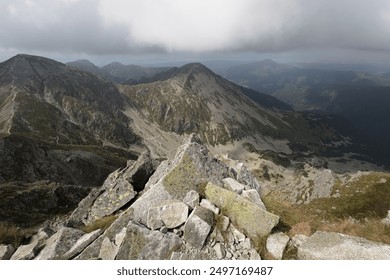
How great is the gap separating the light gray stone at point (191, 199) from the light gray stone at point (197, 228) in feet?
4.43

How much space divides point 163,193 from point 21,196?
131 ft

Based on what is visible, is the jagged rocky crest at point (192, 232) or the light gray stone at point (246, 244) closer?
the jagged rocky crest at point (192, 232)

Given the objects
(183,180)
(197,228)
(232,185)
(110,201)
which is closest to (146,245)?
(197,228)

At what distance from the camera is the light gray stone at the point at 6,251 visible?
17031 mm

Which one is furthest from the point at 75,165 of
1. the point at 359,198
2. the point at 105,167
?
the point at 359,198

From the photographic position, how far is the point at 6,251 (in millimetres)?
17250

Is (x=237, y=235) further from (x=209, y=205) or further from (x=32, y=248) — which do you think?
(x=32, y=248)

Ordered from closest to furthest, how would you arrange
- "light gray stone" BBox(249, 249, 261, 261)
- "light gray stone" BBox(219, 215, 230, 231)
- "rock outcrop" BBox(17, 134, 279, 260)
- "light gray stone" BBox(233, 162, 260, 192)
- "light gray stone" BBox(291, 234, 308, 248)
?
"light gray stone" BBox(249, 249, 261, 261), "rock outcrop" BBox(17, 134, 279, 260), "light gray stone" BBox(291, 234, 308, 248), "light gray stone" BBox(219, 215, 230, 231), "light gray stone" BBox(233, 162, 260, 192)

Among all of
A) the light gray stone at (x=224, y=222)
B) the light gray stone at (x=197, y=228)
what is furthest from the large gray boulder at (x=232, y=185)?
the light gray stone at (x=197, y=228)

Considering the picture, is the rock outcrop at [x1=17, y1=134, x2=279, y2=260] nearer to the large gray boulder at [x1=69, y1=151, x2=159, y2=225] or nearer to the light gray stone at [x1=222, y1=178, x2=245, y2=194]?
the light gray stone at [x1=222, y1=178, x2=245, y2=194]

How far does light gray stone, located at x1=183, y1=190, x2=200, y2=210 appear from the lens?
16047 mm

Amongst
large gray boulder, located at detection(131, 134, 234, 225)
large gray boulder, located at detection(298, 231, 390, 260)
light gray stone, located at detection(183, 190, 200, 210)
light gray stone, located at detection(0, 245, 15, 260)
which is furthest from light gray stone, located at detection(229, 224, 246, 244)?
light gray stone, located at detection(0, 245, 15, 260)

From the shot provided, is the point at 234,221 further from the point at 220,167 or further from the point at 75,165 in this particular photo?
the point at 75,165

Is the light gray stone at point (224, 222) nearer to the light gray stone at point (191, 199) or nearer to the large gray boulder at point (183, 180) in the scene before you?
the light gray stone at point (191, 199)
